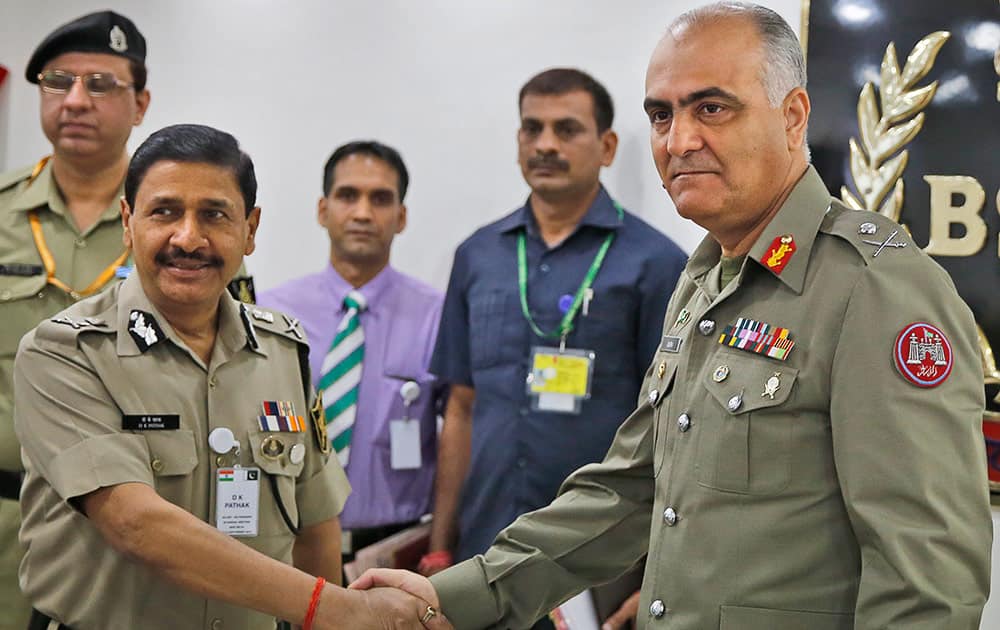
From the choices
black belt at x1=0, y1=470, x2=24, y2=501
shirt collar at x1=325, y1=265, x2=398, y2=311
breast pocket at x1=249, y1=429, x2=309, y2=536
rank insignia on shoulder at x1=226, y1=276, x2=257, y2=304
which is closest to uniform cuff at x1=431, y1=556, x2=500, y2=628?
breast pocket at x1=249, y1=429, x2=309, y2=536

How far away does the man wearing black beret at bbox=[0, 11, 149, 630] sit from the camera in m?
2.98

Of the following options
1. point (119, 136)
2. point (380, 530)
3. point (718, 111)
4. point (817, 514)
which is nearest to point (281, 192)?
point (119, 136)

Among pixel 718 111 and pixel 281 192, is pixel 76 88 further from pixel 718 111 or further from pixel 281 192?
pixel 718 111

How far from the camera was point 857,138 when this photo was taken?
3068 millimetres

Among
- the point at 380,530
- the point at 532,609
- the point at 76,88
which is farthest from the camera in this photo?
the point at 380,530

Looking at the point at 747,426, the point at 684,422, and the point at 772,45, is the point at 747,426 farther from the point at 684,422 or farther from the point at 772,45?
the point at 772,45

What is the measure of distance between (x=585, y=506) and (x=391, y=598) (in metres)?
0.47

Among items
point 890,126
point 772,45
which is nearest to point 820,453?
point 772,45

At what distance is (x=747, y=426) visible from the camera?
178 centimetres

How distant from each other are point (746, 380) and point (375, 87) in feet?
8.84

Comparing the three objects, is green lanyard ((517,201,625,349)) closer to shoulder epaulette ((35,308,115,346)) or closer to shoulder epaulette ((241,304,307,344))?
shoulder epaulette ((241,304,307,344))

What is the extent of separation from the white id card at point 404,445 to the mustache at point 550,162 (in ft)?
2.99

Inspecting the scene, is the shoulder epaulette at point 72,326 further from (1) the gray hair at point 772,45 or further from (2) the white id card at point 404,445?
(2) the white id card at point 404,445

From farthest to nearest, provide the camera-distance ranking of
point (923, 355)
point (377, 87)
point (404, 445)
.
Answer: point (377, 87)
point (404, 445)
point (923, 355)
